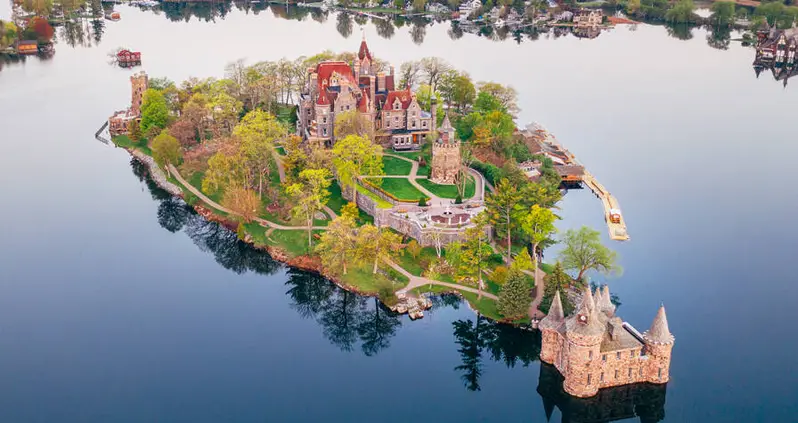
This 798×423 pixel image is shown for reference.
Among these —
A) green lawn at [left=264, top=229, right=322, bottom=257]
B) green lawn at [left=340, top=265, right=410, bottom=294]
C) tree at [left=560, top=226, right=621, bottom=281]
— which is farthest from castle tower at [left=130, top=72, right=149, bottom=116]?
tree at [left=560, top=226, right=621, bottom=281]

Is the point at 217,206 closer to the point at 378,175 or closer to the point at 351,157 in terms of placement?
the point at 351,157

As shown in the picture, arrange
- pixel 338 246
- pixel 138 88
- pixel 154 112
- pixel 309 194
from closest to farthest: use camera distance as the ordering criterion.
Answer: pixel 338 246 < pixel 309 194 < pixel 154 112 < pixel 138 88

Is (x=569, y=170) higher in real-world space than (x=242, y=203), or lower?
higher

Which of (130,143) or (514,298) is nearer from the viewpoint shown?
(514,298)

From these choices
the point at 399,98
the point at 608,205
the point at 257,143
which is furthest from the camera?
the point at 399,98

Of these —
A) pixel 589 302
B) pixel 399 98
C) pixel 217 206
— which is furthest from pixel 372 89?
pixel 589 302

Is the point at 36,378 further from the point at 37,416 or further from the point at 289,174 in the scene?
the point at 289,174

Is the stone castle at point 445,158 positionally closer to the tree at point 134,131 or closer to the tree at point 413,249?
the tree at point 413,249
